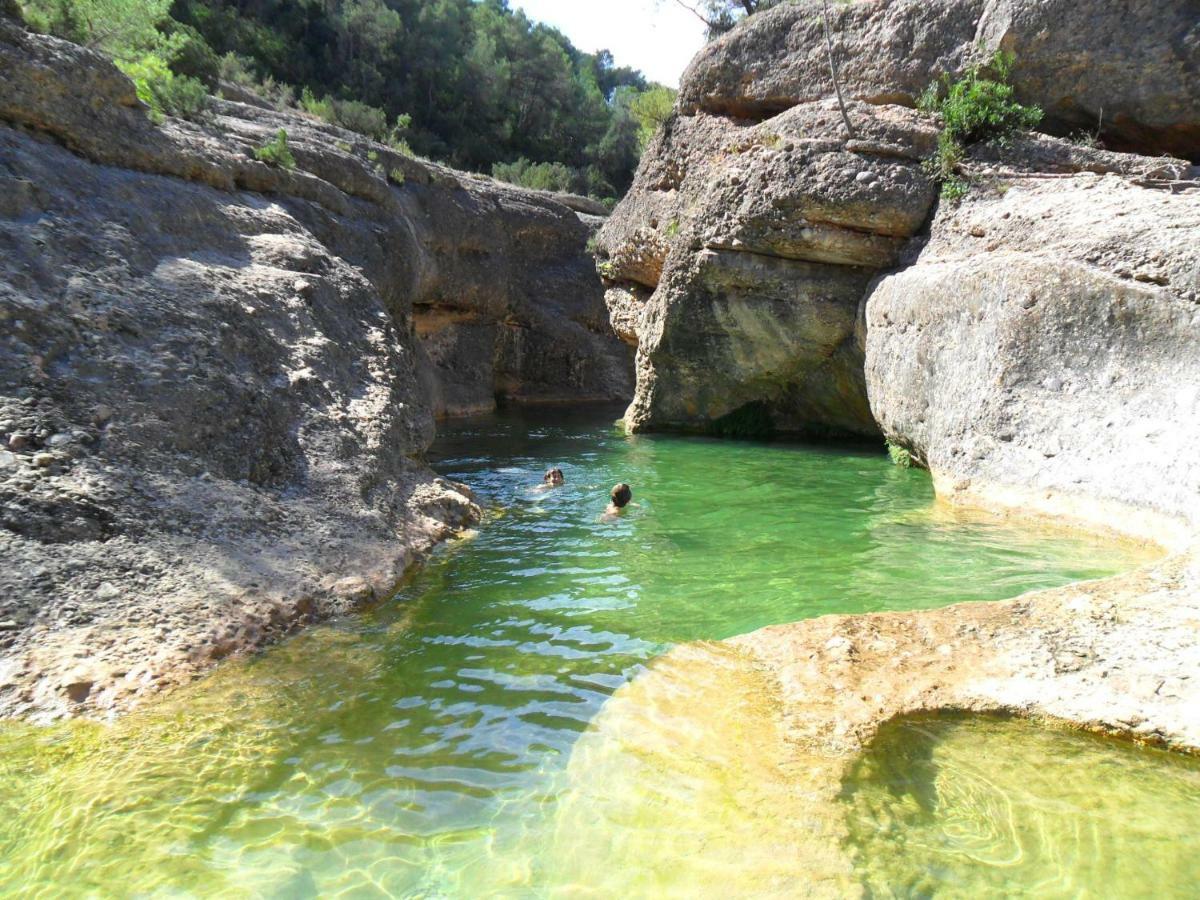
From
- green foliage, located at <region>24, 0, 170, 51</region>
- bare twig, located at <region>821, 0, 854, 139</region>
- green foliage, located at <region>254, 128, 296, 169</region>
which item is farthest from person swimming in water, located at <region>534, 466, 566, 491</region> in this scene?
green foliage, located at <region>24, 0, 170, 51</region>

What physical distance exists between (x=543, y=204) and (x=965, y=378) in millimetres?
16516

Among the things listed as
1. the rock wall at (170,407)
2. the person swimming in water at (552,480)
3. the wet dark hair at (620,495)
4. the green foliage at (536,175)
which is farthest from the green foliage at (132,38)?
the green foliage at (536,175)

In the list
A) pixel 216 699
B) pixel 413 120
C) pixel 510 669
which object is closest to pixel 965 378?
pixel 510 669

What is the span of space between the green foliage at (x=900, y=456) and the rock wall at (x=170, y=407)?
660 centimetres

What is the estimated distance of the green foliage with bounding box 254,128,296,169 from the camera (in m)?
10.6

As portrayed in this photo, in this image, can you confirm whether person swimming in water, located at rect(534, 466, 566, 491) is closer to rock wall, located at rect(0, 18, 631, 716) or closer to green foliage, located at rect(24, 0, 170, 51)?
rock wall, located at rect(0, 18, 631, 716)

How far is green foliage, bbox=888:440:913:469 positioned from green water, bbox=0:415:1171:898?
3.44 meters

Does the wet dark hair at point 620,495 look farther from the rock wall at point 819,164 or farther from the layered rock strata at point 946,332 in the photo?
the rock wall at point 819,164

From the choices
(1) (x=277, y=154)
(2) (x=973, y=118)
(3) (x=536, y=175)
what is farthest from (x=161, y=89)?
(3) (x=536, y=175)

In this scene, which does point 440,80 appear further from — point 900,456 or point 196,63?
→ point 900,456

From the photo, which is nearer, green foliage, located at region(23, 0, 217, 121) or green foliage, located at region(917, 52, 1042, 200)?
green foliage, located at region(23, 0, 217, 121)

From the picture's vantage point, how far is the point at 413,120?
128 ft

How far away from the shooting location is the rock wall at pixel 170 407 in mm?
4578

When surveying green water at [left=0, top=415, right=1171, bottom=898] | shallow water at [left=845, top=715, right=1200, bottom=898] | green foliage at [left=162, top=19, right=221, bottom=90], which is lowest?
green water at [left=0, top=415, right=1171, bottom=898]
